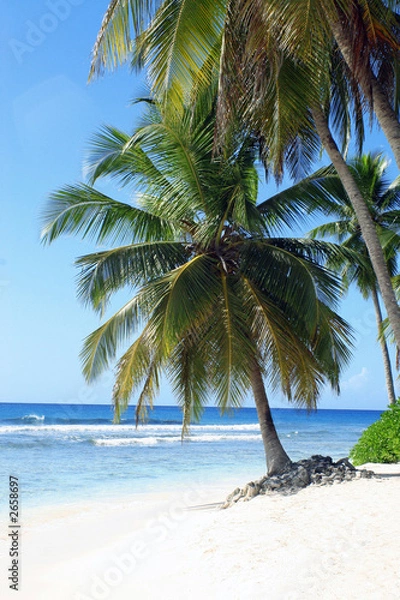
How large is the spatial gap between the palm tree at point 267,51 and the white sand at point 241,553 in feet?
7.55

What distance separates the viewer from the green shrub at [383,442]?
10484 millimetres

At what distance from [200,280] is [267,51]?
3.52 meters

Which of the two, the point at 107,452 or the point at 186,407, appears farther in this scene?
the point at 107,452

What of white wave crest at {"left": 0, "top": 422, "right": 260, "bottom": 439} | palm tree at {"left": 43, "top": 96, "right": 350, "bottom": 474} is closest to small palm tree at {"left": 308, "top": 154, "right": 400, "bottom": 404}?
palm tree at {"left": 43, "top": 96, "right": 350, "bottom": 474}

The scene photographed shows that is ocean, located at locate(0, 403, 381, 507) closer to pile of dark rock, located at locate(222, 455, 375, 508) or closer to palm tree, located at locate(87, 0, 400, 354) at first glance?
pile of dark rock, located at locate(222, 455, 375, 508)

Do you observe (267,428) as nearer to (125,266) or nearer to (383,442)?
(383,442)

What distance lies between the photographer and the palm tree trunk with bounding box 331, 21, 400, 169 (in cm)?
668

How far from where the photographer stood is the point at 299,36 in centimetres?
603

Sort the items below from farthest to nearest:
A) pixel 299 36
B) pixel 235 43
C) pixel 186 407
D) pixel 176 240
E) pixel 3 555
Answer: pixel 176 240 → pixel 186 407 → pixel 3 555 → pixel 235 43 → pixel 299 36

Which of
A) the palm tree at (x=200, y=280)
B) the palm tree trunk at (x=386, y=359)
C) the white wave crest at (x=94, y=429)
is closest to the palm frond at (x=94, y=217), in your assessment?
the palm tree at (x=200, y=280)

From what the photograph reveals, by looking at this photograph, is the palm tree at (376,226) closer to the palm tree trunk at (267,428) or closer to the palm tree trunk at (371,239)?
the palm tree trunk at (267,428)

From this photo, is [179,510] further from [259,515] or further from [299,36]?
[299,36]

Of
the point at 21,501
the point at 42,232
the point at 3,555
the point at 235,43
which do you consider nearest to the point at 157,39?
the point at 235,43

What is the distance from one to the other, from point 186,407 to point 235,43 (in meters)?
5.66
